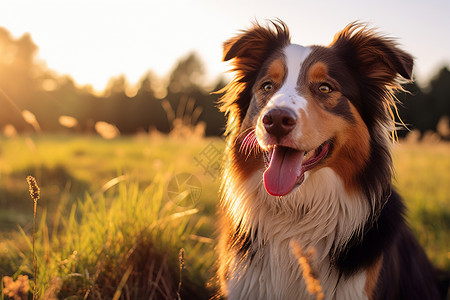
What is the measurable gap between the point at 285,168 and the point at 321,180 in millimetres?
388

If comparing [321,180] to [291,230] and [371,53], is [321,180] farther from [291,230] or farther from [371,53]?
[371,53]

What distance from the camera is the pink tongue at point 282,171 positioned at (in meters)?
2.46

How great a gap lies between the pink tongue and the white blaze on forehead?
324mm

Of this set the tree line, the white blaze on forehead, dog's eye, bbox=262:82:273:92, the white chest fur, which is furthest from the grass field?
the tree line

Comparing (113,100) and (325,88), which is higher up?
(325,88)

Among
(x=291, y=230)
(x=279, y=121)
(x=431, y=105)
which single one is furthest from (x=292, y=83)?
(x=431, y=105)

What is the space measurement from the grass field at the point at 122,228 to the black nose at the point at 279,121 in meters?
1.10

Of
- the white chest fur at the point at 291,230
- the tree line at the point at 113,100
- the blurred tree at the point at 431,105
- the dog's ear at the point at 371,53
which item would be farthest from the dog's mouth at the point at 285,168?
the blurred tree at the point at 431,105

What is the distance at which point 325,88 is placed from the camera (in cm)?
272

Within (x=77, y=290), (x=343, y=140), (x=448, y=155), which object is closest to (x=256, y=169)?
(x=343, y=140)

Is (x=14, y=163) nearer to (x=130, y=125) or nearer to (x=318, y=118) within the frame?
(x=318, y=118)

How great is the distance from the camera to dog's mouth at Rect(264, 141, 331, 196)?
2461 mm

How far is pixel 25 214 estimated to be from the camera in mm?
5551

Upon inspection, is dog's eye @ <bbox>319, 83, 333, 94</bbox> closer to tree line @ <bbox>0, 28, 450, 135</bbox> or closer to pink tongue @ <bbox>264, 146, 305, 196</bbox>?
pink tongue @ <bbox>264, 146, 305, 196</bbox>
